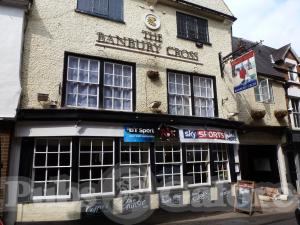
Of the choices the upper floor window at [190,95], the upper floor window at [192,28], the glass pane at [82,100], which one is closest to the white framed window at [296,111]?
the upper floor window at [190,95]

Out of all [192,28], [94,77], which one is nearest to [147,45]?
[94,77]

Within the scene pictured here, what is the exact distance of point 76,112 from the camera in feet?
27.7

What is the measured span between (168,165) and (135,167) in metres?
1.39

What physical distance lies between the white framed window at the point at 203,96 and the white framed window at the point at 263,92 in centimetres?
402

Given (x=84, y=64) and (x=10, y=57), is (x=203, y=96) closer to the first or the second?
(x=84, y=64)

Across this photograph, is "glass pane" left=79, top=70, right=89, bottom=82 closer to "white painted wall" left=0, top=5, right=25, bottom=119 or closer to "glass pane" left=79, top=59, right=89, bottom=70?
"glass pane" left=79, top=59, right=89, bottom=70

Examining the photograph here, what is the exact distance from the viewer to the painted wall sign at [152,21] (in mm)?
11094

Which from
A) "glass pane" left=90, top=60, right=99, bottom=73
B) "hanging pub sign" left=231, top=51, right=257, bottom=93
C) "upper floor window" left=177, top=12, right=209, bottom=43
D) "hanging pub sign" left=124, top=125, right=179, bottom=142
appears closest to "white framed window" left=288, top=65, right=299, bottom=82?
"hanging pub sign" left=231, top=51, right=257, bottom=93

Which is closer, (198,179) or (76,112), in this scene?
(76,112)

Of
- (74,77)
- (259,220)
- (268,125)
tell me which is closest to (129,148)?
(74,77)

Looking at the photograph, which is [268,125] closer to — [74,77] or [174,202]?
[174,202]

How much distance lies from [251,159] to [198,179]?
19.0 ft

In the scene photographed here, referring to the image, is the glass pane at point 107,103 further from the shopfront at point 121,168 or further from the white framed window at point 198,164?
the white framed window at point 198,164

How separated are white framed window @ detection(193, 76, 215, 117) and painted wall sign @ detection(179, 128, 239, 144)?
879 mm
